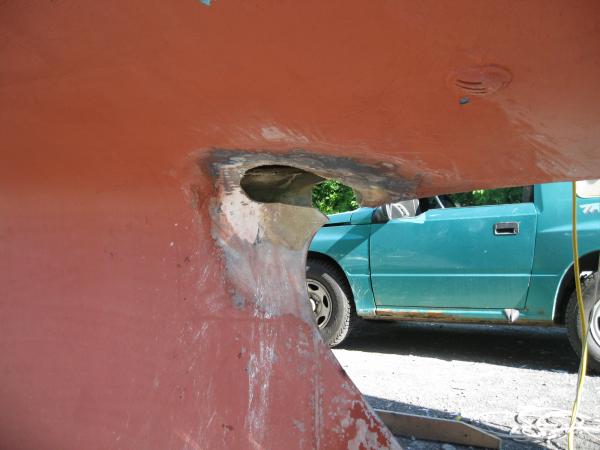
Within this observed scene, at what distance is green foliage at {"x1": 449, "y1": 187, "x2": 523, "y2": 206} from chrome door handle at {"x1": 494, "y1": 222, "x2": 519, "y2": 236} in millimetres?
259

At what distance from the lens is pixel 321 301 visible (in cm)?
444

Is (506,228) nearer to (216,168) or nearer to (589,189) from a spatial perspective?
(589,189)

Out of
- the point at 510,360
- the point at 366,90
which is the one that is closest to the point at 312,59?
the point at 366,90

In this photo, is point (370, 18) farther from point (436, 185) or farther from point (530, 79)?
point (436, 185)

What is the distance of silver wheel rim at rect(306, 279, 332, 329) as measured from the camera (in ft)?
14.5

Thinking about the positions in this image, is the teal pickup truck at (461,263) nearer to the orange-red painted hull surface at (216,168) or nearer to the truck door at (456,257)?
the truck door at (456,257)

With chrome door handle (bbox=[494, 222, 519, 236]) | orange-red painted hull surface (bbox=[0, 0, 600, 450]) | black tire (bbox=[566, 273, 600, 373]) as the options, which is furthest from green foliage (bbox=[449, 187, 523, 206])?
orange-red painted hull surface (bbox=[0, 0, 600, 450])

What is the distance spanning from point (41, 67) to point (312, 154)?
0.70 m

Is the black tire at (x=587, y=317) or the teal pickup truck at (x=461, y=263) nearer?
the black tire at (x=587, y=317)

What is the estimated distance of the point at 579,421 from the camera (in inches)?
107

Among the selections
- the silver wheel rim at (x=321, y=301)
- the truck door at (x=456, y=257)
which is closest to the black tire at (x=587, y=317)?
the truck door at (x=456, y=257)

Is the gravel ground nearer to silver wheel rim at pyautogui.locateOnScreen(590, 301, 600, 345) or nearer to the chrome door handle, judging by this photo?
silver wheel rim at pyautogui.locateOnScreen(590, 301, 600, 345)

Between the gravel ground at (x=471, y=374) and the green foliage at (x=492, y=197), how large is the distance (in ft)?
4.29

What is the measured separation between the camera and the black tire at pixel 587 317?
3.25 m
